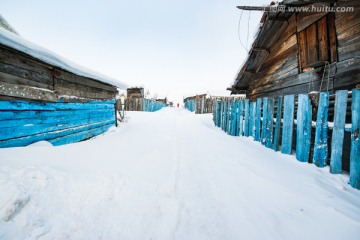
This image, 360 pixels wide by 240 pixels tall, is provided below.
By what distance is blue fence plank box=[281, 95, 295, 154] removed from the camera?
132 inches

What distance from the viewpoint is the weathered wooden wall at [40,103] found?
292cm

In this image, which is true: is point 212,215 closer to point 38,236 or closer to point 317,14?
point 38,236

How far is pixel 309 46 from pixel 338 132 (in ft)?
10.9

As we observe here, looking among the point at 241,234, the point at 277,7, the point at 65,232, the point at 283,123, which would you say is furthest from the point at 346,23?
the point at 65,232

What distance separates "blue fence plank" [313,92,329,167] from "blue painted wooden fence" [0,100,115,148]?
5.41 meters

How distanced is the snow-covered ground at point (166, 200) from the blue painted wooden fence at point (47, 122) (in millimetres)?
696

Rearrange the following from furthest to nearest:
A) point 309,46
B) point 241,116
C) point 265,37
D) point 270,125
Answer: point 265,37
point 241,116
point 309,46
point 270,125

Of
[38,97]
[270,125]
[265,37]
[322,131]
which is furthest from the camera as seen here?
[265,37]

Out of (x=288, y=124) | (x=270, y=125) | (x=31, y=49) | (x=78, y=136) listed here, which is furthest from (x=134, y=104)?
(x=288, y=124)

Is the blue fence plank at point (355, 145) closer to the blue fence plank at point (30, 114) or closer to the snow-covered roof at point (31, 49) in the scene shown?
the snow-covered roof at point (31, 49)

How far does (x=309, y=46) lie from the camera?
14.8ft

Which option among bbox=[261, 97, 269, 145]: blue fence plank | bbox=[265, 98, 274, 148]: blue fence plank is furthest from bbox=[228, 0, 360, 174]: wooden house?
bbox=[265, 98, 274, 148]: blue fence plank

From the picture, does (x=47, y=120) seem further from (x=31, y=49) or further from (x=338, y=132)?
(x=338, y=132)

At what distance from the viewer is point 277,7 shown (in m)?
4.48
